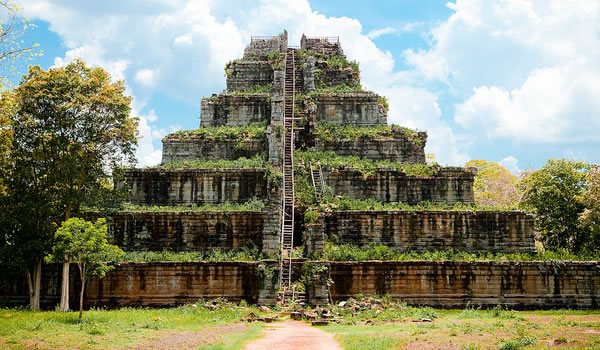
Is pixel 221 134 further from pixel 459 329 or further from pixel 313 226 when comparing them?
pixel 459 329

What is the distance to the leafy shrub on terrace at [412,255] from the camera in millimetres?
26328

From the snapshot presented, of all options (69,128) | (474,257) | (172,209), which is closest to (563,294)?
(474,257)

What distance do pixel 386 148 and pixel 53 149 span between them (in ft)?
59.2

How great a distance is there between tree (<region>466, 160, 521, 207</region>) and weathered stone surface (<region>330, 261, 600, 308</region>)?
1063 inches

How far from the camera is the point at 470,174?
104ft

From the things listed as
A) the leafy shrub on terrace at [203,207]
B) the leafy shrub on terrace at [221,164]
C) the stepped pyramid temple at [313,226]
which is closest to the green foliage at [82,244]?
the stepped pyramid temple at [313,226]

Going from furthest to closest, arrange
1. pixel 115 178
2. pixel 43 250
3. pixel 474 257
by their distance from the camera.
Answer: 1. pixel 115 178
2. pixel 474 257
3. pixel 43 250

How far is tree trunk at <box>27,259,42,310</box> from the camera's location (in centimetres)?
2569

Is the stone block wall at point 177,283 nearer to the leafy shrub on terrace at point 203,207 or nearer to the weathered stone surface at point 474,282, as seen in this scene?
the leafy shrub on terrace at point 203,207

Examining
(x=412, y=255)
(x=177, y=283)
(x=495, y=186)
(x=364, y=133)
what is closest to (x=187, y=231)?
(x=177, y=283)

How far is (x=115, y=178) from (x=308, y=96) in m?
14.1

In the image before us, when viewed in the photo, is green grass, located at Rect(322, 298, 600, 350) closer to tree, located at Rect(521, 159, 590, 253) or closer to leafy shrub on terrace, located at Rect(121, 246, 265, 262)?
leafy shrub on terrace, located at Rect(121, 246, 265, 262)

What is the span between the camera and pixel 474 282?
26.2 meters

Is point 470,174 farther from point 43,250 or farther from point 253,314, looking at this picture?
point 43,250
